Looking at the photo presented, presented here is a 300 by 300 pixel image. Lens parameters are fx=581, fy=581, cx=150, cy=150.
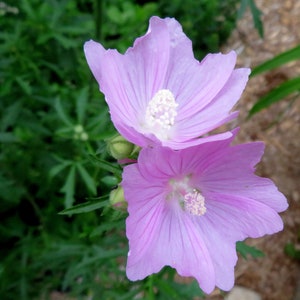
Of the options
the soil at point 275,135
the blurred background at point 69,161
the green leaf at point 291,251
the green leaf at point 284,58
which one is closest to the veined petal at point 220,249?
the blurred background at point 69,161

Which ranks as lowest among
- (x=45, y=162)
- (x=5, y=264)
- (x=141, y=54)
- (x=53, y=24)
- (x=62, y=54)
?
(x=5, y=264)

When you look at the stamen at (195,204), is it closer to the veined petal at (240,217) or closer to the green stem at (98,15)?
the veined petal at (240,217)

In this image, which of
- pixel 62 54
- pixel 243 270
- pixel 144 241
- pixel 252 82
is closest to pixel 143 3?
pixel 252 82

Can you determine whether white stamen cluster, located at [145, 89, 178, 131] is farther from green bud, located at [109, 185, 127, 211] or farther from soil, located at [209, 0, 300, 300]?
soil, located at [209, 0, 300, 300]

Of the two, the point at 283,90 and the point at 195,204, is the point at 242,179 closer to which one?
the point at 195,204

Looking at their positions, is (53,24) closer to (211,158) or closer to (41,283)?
(41,283)

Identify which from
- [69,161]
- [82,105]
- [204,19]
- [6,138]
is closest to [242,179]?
[69,161]
